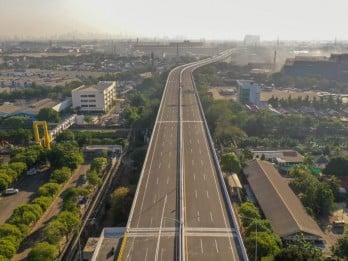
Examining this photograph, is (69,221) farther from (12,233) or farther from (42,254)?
(42,254)

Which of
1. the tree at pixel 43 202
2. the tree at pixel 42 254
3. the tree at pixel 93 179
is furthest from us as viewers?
the tree at pixel 93 179

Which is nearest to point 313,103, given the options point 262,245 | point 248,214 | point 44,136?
point 248,214

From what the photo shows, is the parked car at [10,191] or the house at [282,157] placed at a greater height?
the house at [282,157]

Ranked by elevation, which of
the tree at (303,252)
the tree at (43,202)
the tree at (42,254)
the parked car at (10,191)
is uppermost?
the tree at (303,252)

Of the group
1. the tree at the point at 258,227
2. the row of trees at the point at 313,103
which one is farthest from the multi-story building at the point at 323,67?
the tree at the point at 258,227

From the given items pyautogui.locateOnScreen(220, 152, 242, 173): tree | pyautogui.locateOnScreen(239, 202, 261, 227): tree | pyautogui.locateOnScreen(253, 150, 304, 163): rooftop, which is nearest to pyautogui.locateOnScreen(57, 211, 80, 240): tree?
pyautogui.locateOnScreen(239, 202, 261, 227): tree

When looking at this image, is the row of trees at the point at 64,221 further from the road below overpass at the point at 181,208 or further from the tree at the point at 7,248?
the road below overpass at the point at 181,208

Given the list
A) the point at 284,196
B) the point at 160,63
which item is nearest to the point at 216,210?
the point at 284,196
